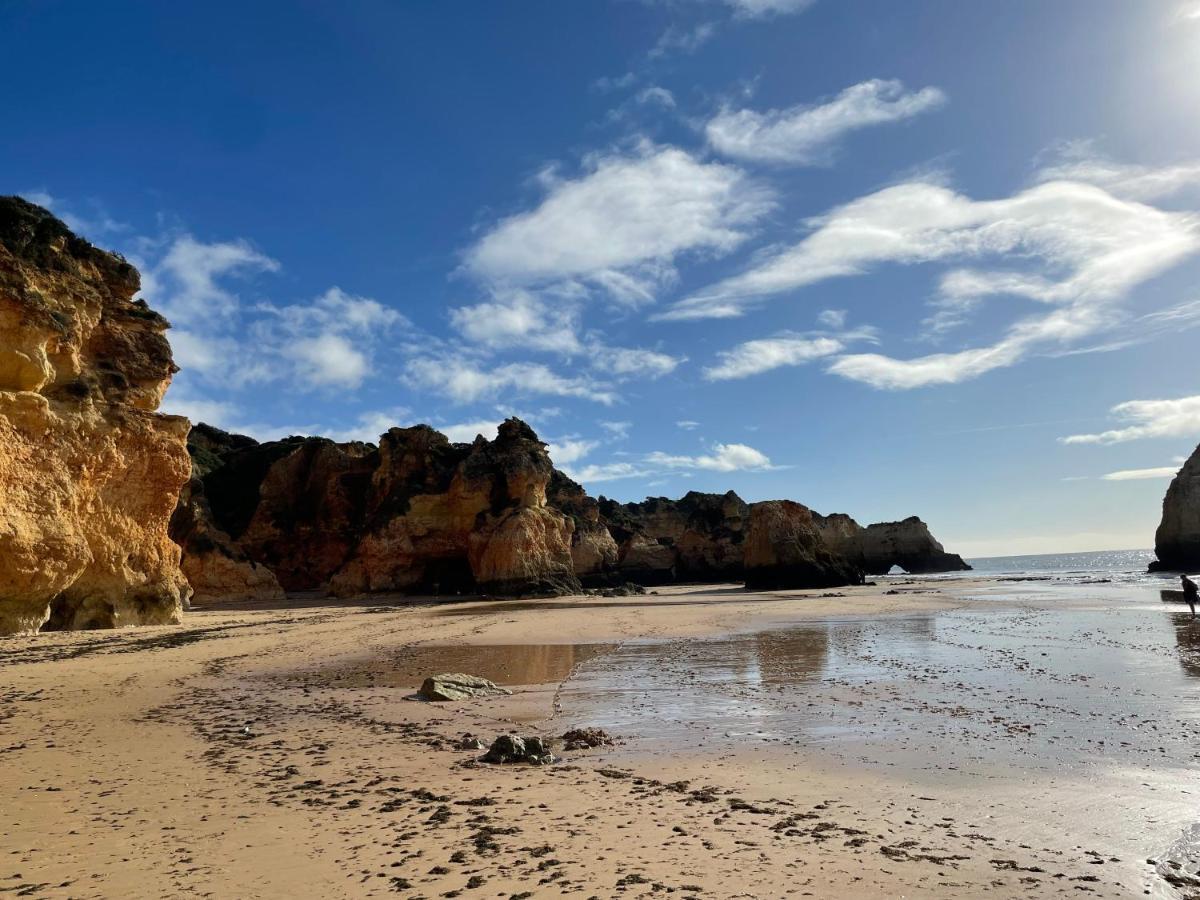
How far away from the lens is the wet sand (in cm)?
399

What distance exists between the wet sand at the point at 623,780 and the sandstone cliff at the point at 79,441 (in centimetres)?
626

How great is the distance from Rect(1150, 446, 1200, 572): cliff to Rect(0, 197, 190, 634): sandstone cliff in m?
68.0

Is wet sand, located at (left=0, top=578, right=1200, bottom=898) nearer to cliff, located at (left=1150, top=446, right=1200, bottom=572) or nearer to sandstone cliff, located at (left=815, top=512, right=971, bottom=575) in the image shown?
cliff, located at (left=1150, top=446, right=1200, bottom=572)

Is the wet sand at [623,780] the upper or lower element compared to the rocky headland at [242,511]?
lower

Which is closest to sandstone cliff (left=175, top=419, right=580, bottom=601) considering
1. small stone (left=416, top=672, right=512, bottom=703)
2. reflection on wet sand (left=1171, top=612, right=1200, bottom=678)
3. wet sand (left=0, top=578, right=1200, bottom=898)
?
wet sand (left=0, top=578, right=1200, bottom=898)

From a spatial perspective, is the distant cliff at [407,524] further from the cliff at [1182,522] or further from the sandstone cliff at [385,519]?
the cliff at [1182,522]

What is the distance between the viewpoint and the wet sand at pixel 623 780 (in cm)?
399

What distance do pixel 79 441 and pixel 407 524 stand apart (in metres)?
24.9

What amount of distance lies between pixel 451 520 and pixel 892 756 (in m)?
40.6

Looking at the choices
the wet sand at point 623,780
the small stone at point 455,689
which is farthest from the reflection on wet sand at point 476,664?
the small stone at point 455,689

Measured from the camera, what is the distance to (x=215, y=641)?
17.5 metres

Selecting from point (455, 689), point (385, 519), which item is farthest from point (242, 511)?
point (455, 689)

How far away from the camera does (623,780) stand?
19.4ft

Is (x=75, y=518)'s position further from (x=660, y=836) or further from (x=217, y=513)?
(x=217, y=513)
